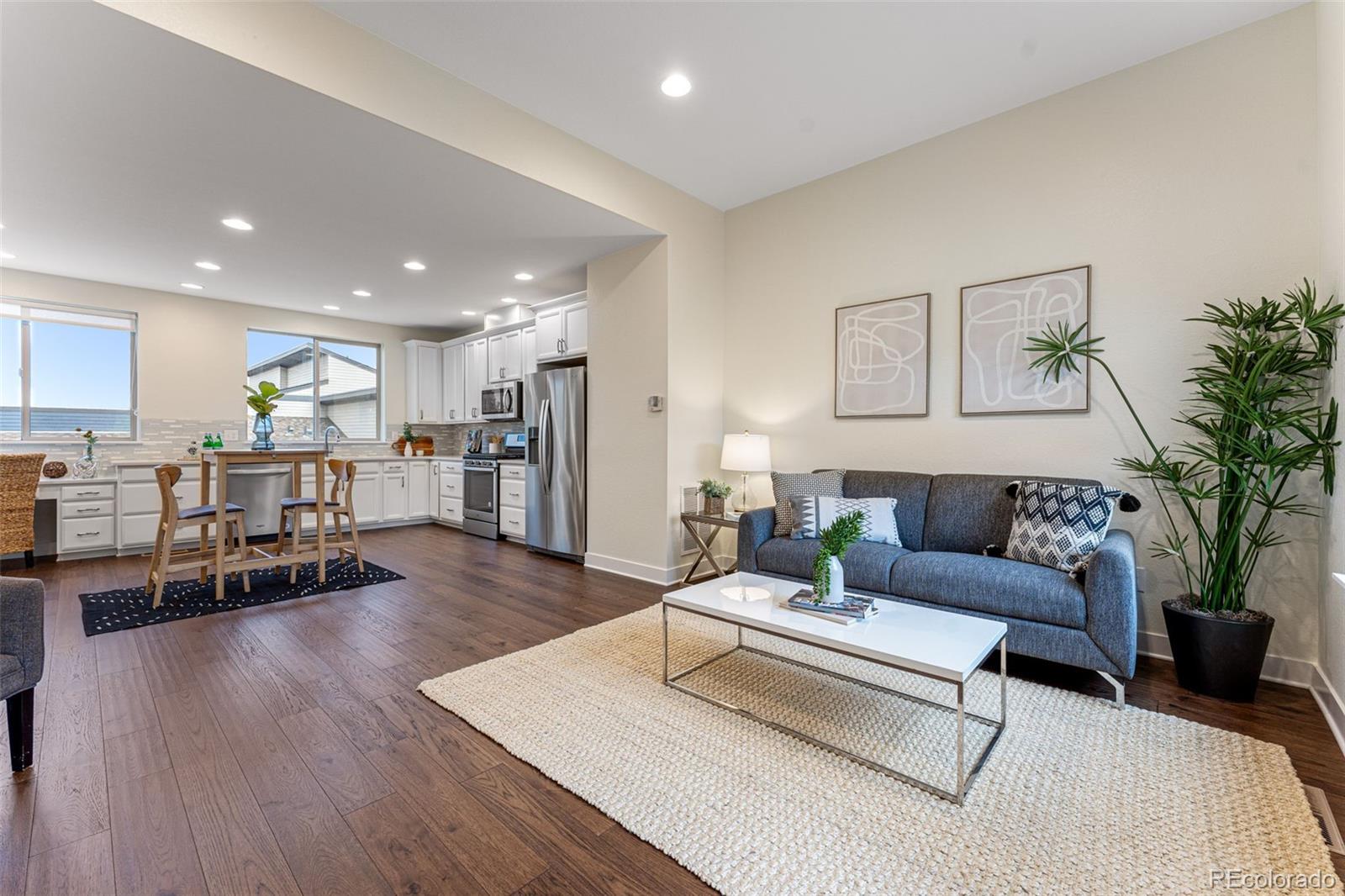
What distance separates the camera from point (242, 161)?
2.99 meters

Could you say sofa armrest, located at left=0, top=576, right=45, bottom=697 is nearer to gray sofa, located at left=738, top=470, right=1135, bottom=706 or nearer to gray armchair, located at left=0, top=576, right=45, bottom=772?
gray armchair, located at left=0, top=576, right=45, bottom=772

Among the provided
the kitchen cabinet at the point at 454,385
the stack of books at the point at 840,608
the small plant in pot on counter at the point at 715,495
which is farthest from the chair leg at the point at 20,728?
the kitchen cabinet at the point at 454,385

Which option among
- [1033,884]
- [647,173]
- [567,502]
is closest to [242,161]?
[647,173]

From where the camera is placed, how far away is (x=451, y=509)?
6.70 meters

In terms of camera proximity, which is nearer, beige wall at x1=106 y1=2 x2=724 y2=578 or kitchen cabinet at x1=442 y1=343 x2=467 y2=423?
beige wall at x1=106 y1=2 x2=724 y2=578

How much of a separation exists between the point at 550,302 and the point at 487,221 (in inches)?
59.5

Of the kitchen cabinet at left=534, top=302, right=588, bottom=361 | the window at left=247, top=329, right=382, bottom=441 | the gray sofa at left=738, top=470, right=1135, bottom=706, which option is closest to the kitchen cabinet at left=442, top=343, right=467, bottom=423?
the window at left=247, top=329, right=382, bottom=441

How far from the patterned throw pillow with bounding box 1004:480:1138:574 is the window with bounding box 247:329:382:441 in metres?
7.14

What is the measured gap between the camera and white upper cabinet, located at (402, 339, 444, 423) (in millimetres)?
7270

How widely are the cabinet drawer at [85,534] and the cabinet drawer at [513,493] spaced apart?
3338mm

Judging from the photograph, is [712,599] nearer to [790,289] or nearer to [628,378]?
[628,378]

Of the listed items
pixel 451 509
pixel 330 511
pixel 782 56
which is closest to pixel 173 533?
pixel 330 511

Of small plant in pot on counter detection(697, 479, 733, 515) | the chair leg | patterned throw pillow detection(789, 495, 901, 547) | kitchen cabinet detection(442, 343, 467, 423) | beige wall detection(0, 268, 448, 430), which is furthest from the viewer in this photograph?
kitchen cabinet detection(442, 343, 467, 423)

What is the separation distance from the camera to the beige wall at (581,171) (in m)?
2.28
